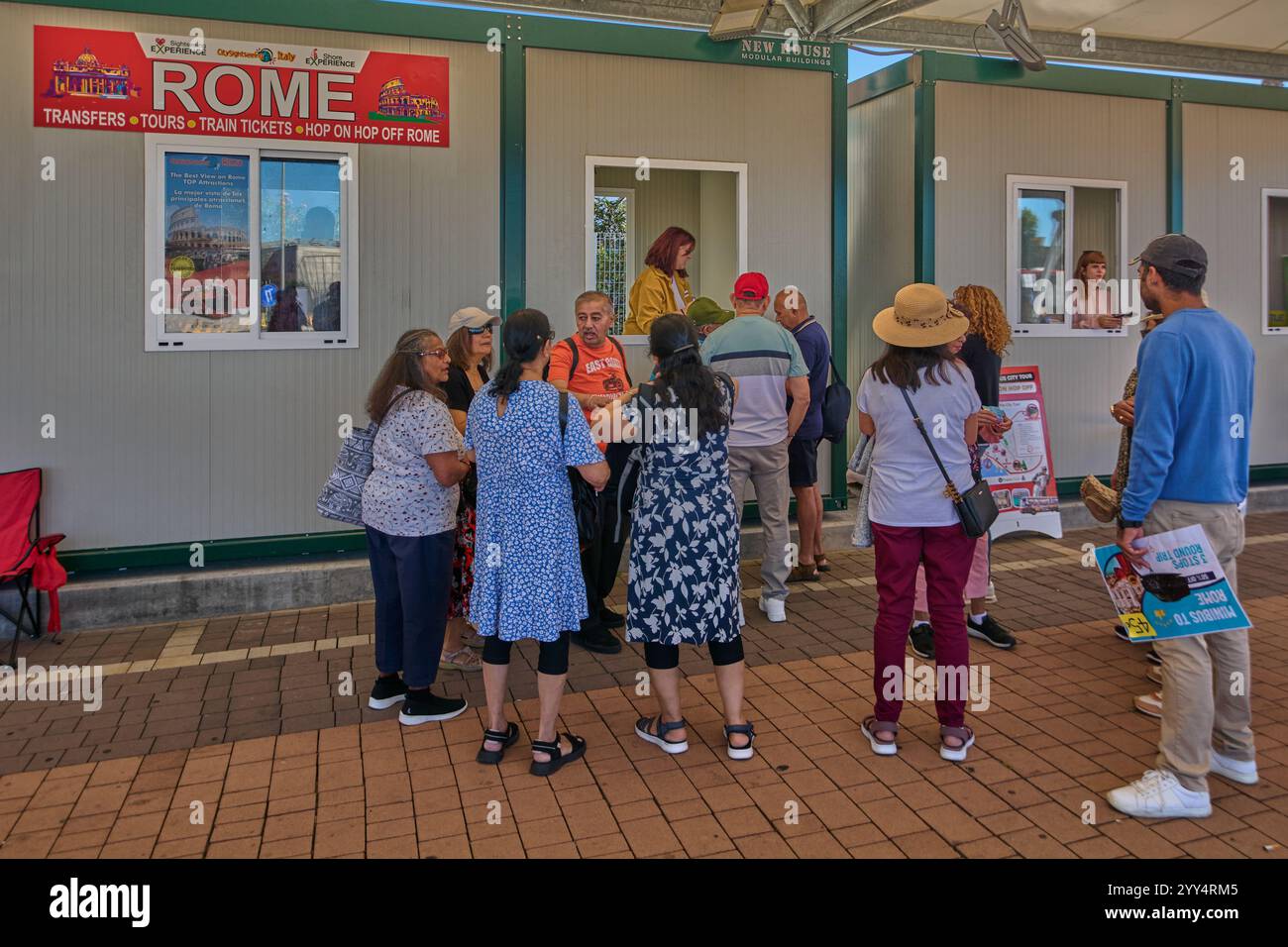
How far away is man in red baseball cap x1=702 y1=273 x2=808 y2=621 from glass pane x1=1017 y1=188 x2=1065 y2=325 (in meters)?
3.56

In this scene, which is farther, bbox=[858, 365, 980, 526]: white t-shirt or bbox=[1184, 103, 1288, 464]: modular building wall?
bbox=[1184, 103, 1288, 464]: modular building wall

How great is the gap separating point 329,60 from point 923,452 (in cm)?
459

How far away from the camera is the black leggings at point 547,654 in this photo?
4.21 m

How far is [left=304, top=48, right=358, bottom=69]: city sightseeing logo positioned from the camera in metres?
6.60

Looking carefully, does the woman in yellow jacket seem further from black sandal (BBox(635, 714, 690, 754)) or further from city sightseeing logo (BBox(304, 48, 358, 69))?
black sandal (BBox(635, 714, 690, 754))

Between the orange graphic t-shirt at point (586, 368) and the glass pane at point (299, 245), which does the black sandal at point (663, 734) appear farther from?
the glass pane at point (299, 245)

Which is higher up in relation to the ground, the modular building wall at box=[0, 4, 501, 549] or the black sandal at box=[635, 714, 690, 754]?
the modular building wall at box=[0, 4, 501, 549]

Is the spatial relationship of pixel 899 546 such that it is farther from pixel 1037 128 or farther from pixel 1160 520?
pixel 1037 128

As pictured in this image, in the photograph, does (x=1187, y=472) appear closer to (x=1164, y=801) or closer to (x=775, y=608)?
(x=1164, y=801)

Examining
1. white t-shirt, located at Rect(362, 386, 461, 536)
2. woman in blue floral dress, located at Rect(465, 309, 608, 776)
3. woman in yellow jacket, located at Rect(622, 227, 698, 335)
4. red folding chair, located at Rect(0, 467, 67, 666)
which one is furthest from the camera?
woman in yellow jacket, located at Rect(622, 227, 698, 335)

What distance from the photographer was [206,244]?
6.52m

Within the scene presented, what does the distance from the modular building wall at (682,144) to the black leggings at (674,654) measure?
133 inches
